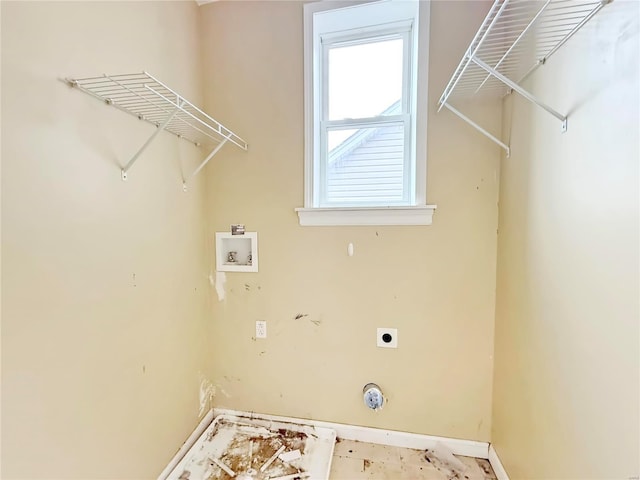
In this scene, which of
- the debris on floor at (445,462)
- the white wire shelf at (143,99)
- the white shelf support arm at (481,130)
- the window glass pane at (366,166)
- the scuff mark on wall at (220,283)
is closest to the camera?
the white wire shelf at (143,99)

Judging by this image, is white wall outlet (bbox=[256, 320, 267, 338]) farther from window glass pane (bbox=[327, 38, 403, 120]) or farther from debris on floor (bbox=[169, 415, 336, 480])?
window glass pane (bbox=[327, 38, 403, 120])

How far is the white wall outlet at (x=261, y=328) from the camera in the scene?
176 cm

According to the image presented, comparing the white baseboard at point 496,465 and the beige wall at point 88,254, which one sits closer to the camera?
the beige wall at point 88,254

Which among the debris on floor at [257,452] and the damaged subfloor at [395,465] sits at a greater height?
the debris on floor at [257,452]

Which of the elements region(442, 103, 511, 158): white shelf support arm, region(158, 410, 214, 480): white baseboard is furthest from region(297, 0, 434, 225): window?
region(158, 410, 214, 480): white baseboard

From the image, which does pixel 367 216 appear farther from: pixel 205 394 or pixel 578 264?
pixel 205 394

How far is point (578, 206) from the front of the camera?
0.88 metres

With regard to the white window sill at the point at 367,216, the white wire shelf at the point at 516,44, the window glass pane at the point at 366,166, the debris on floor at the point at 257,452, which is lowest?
the debris on floor at the point at 257,452

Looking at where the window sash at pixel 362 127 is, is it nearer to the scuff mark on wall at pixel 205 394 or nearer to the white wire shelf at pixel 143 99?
the white wire shelf at pixel 143 99

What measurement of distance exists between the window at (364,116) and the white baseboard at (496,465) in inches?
50.4

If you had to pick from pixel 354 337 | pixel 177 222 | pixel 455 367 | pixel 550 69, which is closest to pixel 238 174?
pixel 177 222

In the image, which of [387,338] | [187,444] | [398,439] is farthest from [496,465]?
[187,444]

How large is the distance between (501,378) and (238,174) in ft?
6.03

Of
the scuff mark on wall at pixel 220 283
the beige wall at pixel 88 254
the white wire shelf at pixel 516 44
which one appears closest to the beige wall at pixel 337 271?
the scuff mark on wall at pixel 220 283
